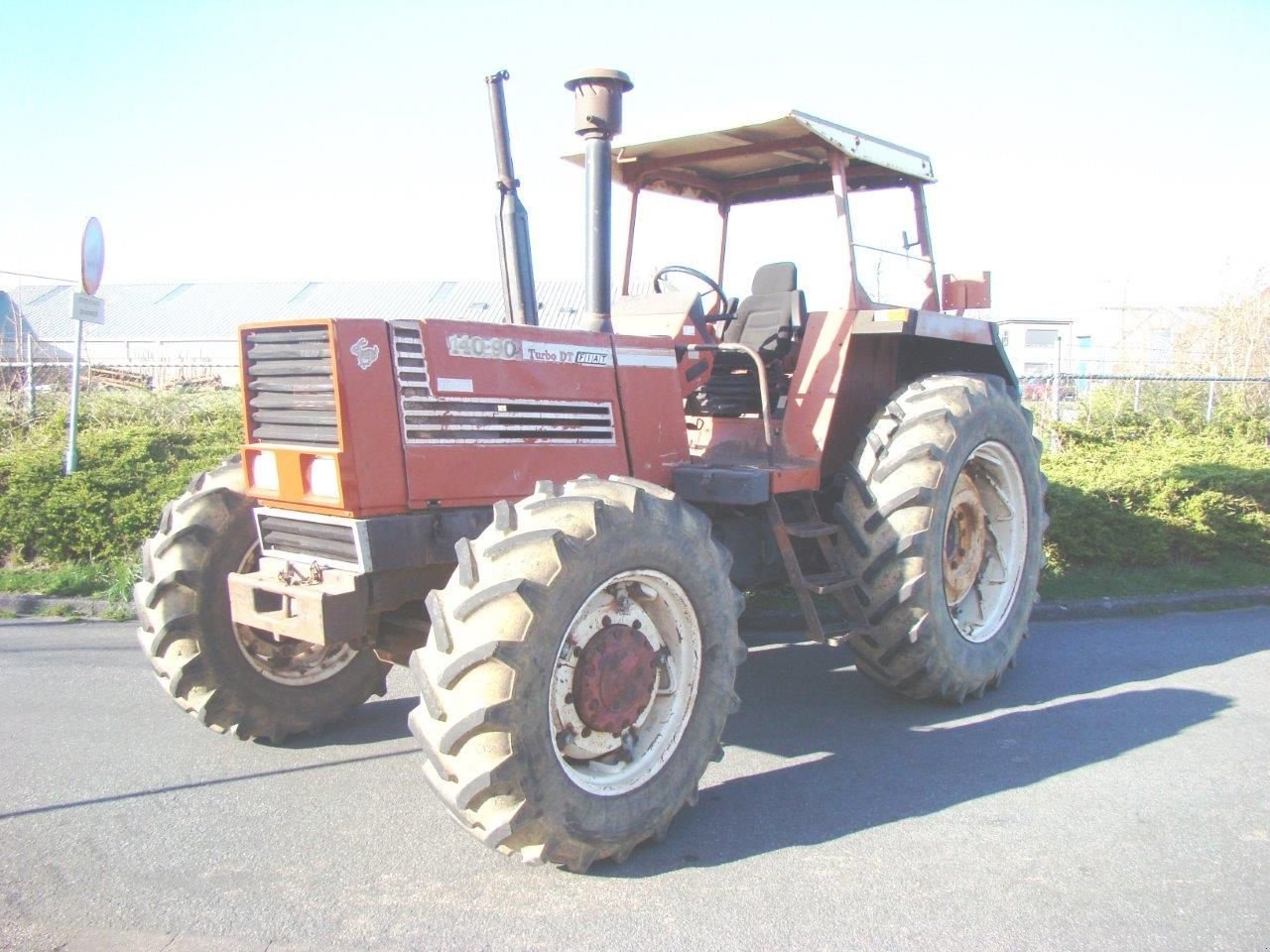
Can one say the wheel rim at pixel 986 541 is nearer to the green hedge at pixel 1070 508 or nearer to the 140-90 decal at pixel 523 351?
the 140-90 decal at pixel 523 351

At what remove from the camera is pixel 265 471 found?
4.21 metres

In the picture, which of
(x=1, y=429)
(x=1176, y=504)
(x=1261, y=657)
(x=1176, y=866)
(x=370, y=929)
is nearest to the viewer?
(x=370, y=929)

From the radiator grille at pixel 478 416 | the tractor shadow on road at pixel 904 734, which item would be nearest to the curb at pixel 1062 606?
the tractor shadow on road at pixel 904 734

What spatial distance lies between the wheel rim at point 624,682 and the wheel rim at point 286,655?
1493 mm

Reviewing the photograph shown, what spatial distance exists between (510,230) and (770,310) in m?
1.78

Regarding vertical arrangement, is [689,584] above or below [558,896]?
above

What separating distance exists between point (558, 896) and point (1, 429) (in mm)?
10939

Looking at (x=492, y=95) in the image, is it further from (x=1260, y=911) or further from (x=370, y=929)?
(x=1260, y=911)

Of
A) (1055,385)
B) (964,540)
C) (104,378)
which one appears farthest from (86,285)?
(1055,385)

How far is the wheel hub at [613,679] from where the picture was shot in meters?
3.68

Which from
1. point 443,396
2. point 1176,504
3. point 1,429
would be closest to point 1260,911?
point 443,396

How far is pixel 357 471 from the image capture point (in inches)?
150

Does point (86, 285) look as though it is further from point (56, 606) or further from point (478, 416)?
point (478, 416)

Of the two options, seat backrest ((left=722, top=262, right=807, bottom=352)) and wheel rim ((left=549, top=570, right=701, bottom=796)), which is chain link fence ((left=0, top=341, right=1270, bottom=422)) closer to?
seat backrest ((left=722, top=262, right=807, bottom=352))
